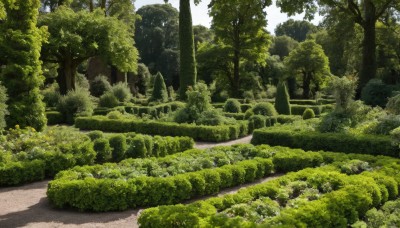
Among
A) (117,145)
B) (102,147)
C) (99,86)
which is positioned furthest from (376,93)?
(99,86)

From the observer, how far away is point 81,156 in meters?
10.2

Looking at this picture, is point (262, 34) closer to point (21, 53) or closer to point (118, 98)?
point (118, 98)

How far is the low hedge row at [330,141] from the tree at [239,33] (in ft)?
63.0

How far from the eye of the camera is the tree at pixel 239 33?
3103 cm

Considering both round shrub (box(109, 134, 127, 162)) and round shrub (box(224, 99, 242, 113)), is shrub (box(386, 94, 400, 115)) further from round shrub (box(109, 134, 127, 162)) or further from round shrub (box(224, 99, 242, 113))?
round shrub (box(109, 134, 127, 162))

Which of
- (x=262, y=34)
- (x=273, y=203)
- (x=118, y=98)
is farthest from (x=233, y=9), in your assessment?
(x=273, y=203)

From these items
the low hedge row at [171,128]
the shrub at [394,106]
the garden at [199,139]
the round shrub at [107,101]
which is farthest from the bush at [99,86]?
the shrub at [394,106]

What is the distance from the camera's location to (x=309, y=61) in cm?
3509

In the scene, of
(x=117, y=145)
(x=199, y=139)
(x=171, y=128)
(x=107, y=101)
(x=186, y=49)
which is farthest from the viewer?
(x=186, y=49)

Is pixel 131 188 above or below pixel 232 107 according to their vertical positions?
below

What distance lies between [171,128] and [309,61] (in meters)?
22.8

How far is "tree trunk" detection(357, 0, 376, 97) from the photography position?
78.0 feet

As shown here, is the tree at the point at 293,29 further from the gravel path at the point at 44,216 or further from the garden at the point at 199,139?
the gravel path at the point at 44,216

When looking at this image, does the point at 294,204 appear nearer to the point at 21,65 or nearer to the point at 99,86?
the point at 21,65
